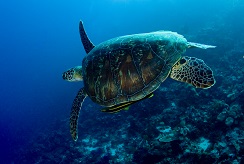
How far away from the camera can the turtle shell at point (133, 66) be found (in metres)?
3.31

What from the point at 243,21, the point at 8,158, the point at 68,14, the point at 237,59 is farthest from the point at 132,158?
the point at 68,14

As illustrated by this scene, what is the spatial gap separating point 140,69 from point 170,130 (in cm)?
500

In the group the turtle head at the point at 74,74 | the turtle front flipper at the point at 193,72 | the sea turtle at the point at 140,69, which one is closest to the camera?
the turtle front flipper at the point at 193,72

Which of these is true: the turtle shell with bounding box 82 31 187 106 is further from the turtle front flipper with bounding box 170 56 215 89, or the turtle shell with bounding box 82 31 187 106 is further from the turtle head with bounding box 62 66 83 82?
the turtle head with bounding box 62 66 83 82

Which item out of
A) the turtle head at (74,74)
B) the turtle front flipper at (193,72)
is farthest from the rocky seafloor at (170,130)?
the turtle head at (74,74)

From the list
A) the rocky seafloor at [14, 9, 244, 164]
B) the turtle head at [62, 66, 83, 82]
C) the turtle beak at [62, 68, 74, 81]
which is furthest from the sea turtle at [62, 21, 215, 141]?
the rocky seafloor at [14, 9, 244, 164]

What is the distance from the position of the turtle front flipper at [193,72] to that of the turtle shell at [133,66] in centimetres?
16

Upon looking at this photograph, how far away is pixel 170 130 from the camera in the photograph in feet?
24.9

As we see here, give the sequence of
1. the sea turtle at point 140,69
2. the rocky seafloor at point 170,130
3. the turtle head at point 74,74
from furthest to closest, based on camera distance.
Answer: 1. the rocky seafloor at point 170,130
2. the turtle head at point 74,74
3. the sea turtle at point 140,69

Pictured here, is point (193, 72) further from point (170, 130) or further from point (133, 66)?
point (170, 130)

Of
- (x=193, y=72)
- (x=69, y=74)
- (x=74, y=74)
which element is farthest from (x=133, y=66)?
(x=69, y=74)

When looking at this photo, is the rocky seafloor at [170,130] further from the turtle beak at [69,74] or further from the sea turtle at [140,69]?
the turtle beak at [69,74]

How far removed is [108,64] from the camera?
140 inches

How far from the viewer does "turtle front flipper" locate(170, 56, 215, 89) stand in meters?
3.11
